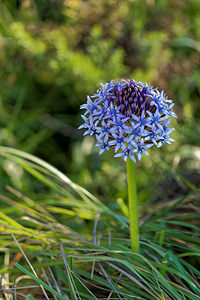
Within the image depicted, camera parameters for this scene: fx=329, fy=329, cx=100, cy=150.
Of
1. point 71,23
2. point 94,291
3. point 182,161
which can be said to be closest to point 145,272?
point 94,291

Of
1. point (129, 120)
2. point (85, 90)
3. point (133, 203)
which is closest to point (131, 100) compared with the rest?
point (129, 120)

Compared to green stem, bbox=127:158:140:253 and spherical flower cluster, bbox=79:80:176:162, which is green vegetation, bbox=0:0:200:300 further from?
spherical flower cluster, bbox=79:80:176:162

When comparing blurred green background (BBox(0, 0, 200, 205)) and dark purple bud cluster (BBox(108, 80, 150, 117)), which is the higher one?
blurred green background (BBox(0, 0, 200, 205))

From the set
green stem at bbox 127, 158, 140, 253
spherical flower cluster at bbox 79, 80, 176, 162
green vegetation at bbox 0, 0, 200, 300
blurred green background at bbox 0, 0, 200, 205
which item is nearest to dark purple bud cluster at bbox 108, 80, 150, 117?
spherical flower cluster at bbox 79, 80, 176, 162

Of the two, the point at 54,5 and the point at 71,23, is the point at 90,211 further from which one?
the point at 54,5

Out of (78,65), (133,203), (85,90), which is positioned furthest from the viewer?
(85,90)

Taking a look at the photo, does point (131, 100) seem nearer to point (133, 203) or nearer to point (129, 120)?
point (129, 120)
